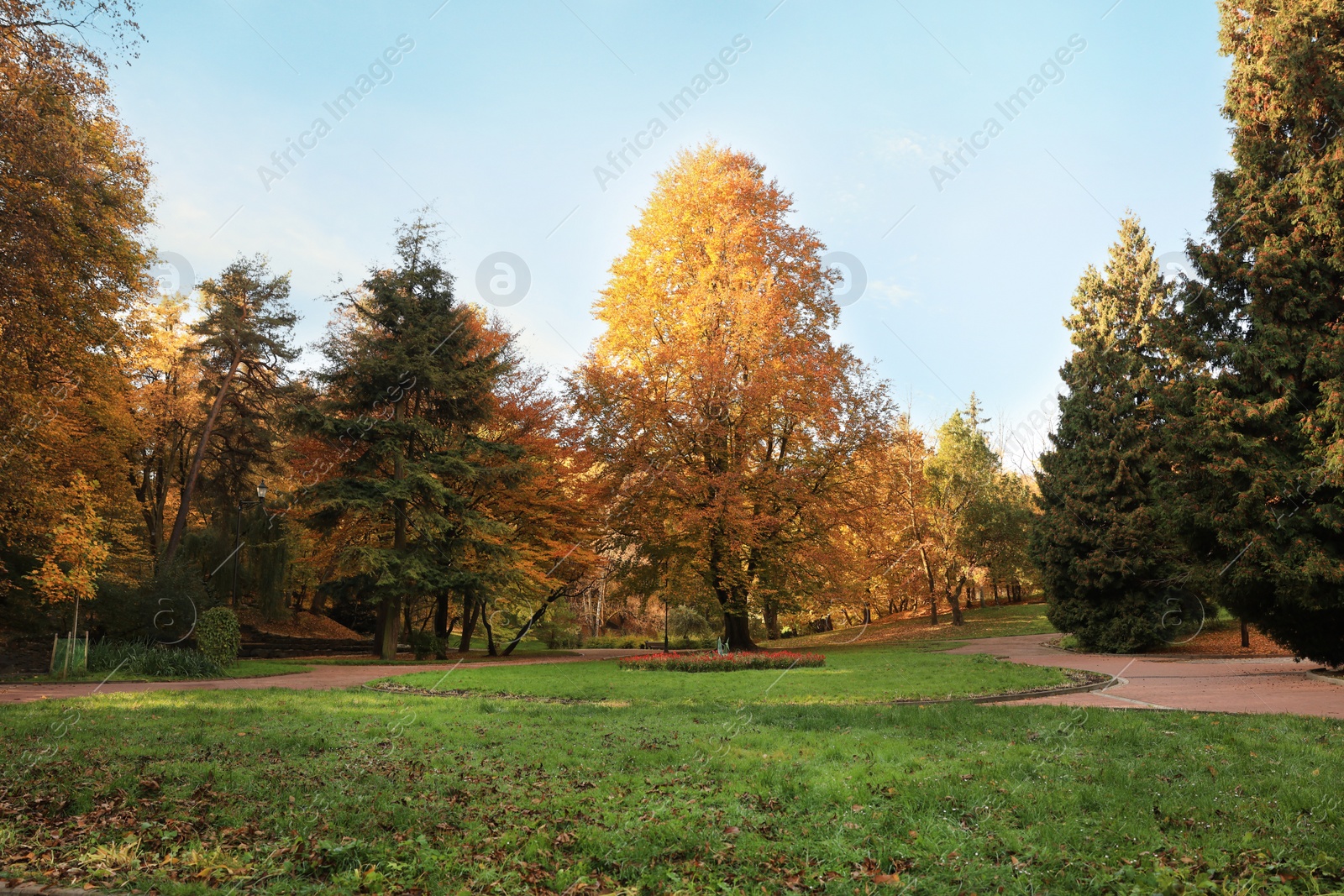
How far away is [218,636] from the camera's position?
17969 mm

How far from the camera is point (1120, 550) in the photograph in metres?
22.0

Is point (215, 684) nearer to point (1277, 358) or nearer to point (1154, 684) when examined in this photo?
point (1154, 684)

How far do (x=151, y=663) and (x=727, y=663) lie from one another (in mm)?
12700

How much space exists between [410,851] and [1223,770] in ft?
21.1

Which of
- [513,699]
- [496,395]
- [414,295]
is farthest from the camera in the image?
[496,395]

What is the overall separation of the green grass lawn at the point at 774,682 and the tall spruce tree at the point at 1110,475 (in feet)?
21.8

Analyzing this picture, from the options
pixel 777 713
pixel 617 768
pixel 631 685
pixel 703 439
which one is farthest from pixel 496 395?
pixel 617 768

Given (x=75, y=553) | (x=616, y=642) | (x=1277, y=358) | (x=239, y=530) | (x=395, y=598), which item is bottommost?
(x=616, y=642)

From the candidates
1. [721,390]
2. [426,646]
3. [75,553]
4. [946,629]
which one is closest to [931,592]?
[946,629]

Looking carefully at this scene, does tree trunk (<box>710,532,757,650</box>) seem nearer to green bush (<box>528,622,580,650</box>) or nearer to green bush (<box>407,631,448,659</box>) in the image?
green bush (<box>407,631,448,659</box>)

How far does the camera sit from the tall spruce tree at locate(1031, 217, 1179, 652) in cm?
2175

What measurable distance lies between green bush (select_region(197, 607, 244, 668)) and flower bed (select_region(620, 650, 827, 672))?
969 centimetres

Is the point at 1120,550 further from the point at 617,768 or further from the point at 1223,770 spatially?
the point at 617,768

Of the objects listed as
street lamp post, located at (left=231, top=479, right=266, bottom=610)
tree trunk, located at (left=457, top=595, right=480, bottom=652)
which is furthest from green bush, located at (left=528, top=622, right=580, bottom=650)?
street lamp post, located at (left=231, top=479, right=266, bottom=610)
